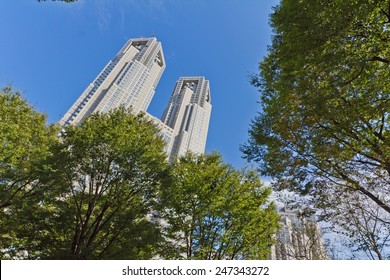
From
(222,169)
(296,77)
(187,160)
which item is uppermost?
(187,160)

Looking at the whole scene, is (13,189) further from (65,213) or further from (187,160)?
(187,160)

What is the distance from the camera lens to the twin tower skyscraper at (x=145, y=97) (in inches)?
3551

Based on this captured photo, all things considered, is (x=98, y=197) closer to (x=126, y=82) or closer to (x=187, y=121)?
(x=187, y=121)

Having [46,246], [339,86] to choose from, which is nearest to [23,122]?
[46,246]

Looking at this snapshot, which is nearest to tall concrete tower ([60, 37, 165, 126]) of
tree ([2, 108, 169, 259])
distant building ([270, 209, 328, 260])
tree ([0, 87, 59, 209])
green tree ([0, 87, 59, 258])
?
tree ([0, 87, 59, 209])

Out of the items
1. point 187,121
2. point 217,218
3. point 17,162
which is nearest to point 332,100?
point 217,218

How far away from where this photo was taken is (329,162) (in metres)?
6.14

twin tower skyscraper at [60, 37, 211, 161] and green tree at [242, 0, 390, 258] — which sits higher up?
twin tower skyscraper at [60, 37, 211, 161]

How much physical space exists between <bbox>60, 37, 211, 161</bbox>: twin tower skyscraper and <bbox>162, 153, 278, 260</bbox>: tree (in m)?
71.7

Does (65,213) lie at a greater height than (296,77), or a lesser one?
lesser

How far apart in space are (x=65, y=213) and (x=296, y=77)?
33.6ft

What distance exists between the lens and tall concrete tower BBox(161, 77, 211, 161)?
93569 millimetres

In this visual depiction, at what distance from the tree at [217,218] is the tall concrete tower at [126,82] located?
7823 centimetres

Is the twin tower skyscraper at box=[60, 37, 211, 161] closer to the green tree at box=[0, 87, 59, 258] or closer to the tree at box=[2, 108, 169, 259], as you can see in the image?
the green tree at box=[0, 87, 59, 258]
